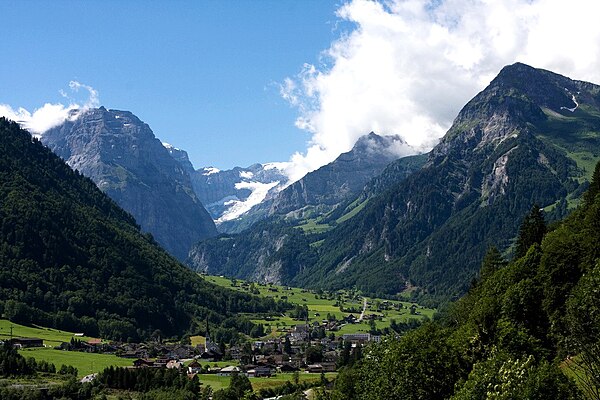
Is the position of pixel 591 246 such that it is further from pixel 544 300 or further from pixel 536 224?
pixel 536 224

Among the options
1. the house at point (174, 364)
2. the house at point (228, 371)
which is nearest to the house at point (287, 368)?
the house at point (228, 371)

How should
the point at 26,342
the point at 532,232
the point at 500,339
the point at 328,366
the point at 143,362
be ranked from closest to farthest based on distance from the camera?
the point at 500,339 < the point at 532,232 < the point at 143,362 < the point at 26,342 < the point at 328,366

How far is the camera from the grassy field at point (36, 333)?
7033 inches

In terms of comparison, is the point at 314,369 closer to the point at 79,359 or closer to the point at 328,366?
the point at 328,366

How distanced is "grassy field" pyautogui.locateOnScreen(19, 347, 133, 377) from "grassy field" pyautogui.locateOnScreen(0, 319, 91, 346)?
10867 millimetres

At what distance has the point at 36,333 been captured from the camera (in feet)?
617

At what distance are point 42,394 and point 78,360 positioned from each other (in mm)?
45062

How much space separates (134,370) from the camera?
144 m

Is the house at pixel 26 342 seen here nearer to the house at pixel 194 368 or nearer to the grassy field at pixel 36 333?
the grassy field at pixel 36 333

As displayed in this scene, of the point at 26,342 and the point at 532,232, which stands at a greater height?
the point at 532,232

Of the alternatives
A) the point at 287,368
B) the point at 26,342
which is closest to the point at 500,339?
the point at 287,368

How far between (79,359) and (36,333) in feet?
104

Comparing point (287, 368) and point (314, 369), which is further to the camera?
point (287, 368)

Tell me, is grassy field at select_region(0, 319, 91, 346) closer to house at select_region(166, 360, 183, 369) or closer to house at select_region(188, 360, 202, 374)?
house at select_region(166, 360, 183, 369)
